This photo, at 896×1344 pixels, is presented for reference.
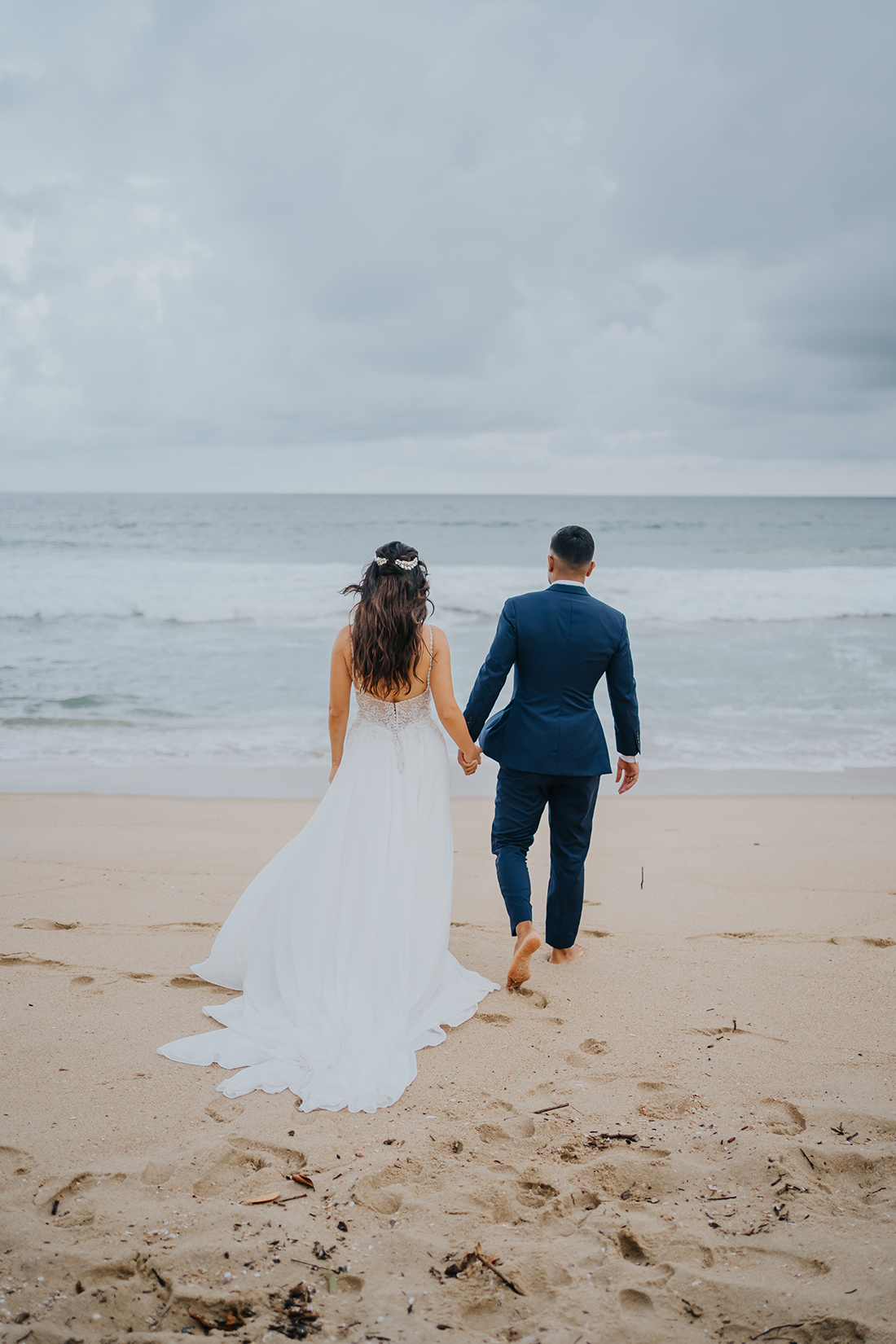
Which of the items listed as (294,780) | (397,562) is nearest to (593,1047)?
(397,562)

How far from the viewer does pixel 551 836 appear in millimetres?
4027

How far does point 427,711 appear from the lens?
3670 mm

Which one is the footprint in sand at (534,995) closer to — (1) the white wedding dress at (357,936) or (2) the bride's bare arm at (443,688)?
(1) the white wedding dress at (357,936)

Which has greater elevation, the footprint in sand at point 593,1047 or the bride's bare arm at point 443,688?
the bride's bare arm at point 443,688

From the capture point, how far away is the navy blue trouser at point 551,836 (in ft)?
13.0

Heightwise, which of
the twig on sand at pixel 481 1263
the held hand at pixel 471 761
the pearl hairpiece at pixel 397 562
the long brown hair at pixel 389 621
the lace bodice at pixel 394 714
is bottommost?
the twig on sand at pixel 481 1263

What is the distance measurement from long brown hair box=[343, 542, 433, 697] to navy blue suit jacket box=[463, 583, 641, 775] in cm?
46

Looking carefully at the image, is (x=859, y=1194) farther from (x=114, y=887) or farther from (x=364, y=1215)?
(x=114, y=887)

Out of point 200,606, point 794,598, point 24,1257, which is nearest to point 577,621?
point 24,1257

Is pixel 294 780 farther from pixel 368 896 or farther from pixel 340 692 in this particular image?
pixel 368 896

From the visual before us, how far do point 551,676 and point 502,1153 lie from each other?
78.3 inches

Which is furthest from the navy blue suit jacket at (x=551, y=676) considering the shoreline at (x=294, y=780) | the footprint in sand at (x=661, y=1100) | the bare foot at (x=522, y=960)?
the shoreline at (x=294, y=780)

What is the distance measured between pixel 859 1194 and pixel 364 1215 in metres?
1.42

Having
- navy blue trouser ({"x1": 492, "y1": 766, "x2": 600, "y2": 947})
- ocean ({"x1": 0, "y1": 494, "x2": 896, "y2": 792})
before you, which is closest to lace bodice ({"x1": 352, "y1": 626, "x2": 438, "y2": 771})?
navy blue trouser ({"x1": 492, "y1": 766, "x2": 600, "y2": 947})
